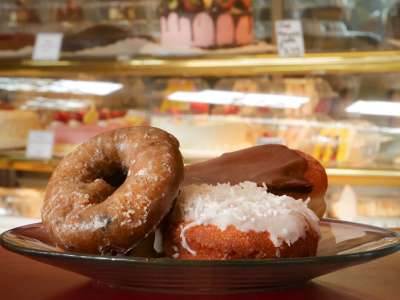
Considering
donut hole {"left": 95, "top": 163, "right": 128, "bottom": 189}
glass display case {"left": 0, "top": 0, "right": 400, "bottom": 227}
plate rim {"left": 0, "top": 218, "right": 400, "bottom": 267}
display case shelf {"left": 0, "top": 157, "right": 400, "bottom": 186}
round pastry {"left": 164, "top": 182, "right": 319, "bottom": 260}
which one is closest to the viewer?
plate rim {"left": 0, "top": 218, "right": 400, "bottom": 267}

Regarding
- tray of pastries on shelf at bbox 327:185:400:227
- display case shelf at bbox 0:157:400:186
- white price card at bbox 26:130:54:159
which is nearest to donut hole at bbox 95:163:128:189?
display case shelf at bbox 0:157:400:186

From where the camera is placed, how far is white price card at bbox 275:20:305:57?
83.7 inches

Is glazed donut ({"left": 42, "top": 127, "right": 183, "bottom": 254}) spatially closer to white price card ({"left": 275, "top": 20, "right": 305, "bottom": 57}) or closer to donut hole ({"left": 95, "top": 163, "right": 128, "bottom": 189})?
donut hole ({"left": 95, "top": 163, "right": 128, "bottom": 189})

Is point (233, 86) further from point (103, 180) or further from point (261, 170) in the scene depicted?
point (103, 180)

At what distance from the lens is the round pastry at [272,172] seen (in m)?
0.93

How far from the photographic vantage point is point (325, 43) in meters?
2.19

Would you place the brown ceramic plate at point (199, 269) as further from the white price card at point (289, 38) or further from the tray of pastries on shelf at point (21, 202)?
the tray of pastries on shelf at point (21, 202)

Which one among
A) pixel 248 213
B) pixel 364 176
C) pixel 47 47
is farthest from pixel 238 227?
pixel 47 47

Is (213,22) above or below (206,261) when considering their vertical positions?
above

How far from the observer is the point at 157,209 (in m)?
0.77

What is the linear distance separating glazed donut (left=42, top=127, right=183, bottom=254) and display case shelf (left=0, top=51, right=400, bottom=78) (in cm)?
134

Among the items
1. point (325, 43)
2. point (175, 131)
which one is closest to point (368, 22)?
point (325, 43)

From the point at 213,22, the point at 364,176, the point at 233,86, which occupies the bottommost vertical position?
the point at 364,176

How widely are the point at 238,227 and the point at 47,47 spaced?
5.84 feet
